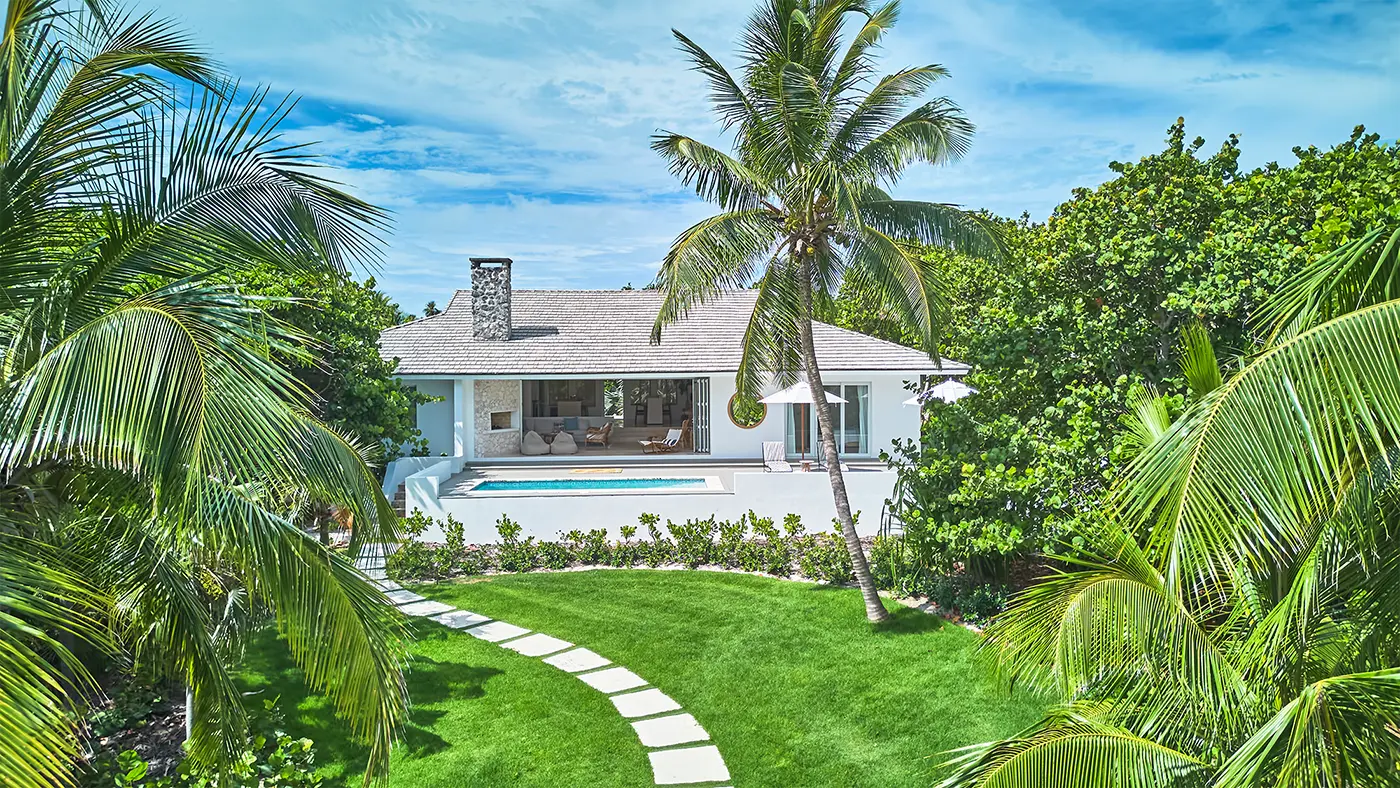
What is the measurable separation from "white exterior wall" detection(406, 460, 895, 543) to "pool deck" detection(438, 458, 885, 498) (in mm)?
2633

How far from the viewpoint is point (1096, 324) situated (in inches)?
428

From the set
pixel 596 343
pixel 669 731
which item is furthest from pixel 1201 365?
pixel 596 343

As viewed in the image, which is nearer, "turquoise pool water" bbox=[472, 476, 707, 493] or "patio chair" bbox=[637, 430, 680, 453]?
"turquoise pool water" bbox=[472, 476, 707, 493]

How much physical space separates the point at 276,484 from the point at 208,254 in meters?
2.05

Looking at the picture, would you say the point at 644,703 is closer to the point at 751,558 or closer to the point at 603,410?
the point at 751,558

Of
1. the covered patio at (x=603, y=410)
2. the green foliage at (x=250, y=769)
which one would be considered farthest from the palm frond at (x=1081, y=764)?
the covered patio at (x=603, y=410)

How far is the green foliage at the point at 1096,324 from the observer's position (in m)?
9.62

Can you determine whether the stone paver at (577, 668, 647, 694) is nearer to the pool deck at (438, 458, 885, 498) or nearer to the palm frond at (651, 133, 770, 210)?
the palm frond at (651, 133, 770, 210)

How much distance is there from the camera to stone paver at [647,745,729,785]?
790 centimetres

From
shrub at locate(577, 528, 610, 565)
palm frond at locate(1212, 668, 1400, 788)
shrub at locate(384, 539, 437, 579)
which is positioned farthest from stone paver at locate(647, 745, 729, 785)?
shrub at locate(384, 539, 437, 579)

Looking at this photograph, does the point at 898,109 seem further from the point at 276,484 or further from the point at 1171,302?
the point at 276,484

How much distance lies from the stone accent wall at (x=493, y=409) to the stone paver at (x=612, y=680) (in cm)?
1548

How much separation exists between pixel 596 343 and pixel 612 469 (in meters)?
4.45

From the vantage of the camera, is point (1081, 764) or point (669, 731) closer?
point (1081, 764)
